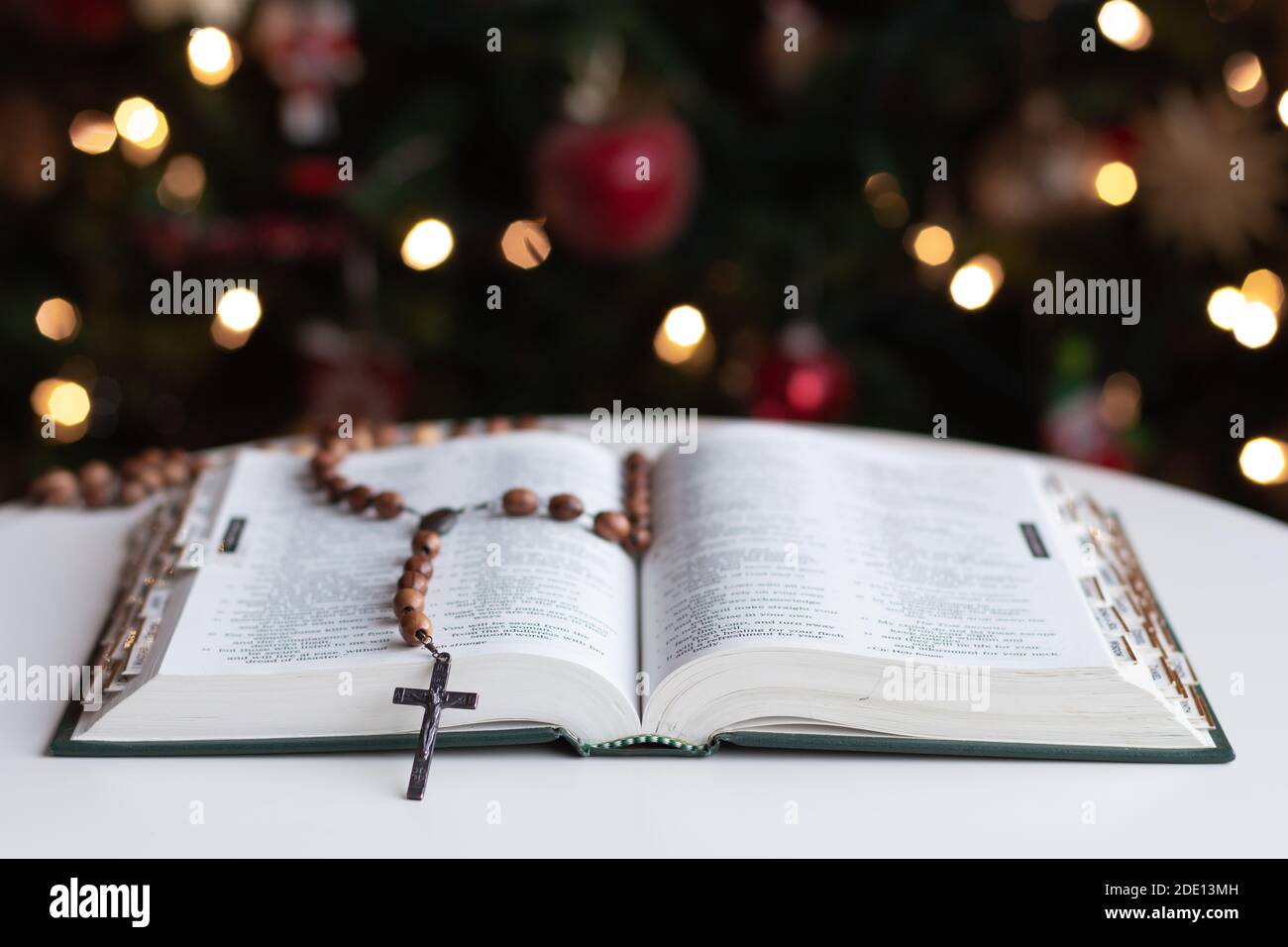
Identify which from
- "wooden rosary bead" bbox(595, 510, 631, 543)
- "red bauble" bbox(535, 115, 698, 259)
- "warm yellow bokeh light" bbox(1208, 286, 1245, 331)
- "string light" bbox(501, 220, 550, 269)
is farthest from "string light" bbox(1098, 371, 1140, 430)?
"wooden rosary bead" bbox(595, 510, 631, 543)

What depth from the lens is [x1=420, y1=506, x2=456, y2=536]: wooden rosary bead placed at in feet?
2.72

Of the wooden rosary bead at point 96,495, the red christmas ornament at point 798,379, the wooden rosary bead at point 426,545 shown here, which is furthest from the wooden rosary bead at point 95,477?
the red christmas ornament at point 798,379

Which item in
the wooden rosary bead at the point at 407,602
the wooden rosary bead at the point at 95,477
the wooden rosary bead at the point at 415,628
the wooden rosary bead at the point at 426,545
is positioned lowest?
the wooden rosary bead at the point at 415,628

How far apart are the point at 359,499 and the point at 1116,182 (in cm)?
118

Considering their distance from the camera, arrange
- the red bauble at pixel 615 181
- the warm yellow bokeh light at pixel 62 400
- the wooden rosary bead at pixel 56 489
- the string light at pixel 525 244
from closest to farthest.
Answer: the wooden rosary bead at pixel 56 489 < the red bauble at pixel 615 181 < the string light at pixel 525 244 < the warm yellow bokeh light at pixel 62 400

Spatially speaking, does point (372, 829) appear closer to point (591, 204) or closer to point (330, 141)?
point (591, 204)

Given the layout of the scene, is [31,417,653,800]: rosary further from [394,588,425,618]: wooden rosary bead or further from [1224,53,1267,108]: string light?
[1224,53,1267,108]: string light

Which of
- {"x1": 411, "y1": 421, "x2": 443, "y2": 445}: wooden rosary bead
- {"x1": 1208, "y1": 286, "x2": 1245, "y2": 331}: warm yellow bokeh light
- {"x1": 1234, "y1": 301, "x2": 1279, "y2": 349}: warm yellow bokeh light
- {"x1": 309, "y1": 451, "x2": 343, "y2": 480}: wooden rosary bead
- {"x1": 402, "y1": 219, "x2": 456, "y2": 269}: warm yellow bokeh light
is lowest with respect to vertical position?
{"x1": 309, "y1": 451, "x2": 343, "y2": 480}: wooden rosary bead

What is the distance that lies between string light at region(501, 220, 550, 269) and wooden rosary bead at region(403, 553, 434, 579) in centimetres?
90

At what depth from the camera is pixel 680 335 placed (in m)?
1.61

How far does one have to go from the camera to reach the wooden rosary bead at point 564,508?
829mm

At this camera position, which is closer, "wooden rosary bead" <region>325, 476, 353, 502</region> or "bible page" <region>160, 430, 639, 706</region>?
"bible page" <region>160, 430, 639, 706</region>

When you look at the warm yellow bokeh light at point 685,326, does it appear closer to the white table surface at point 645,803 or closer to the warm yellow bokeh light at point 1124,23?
the warm yellow bokeh light at point 1124,23

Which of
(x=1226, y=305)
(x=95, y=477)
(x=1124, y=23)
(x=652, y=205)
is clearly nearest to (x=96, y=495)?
(x=95, y=477)
